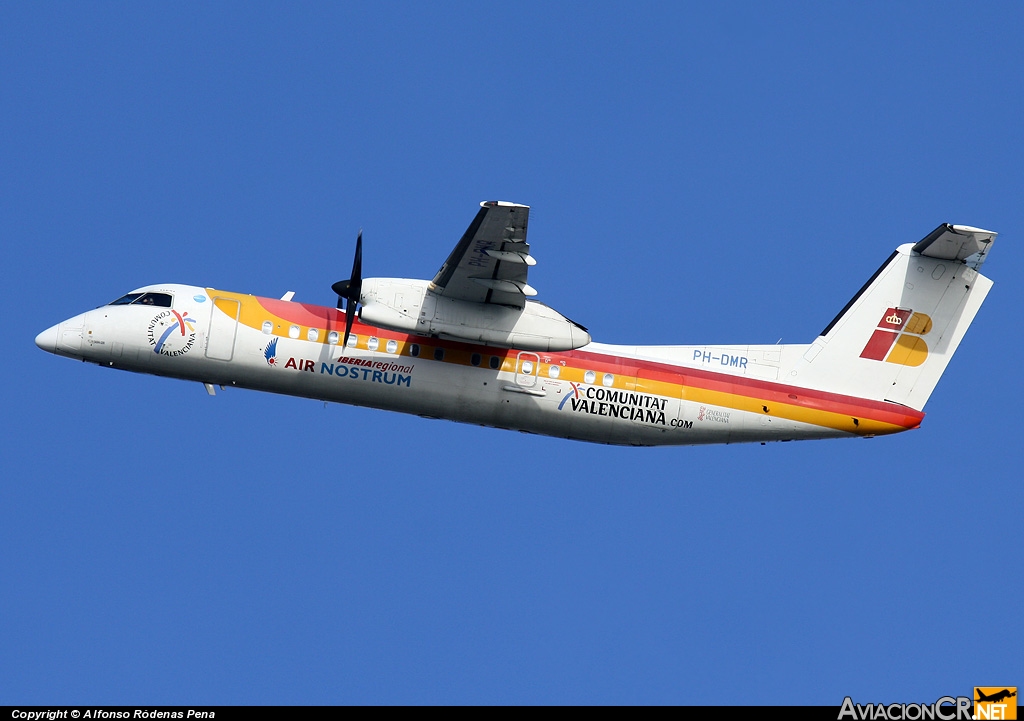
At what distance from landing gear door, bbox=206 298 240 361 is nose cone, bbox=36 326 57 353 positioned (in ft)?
9.14

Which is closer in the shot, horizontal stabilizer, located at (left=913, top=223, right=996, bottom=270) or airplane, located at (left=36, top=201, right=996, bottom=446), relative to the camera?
airplane, located at (left=36, top=201, right=996, bottom=446)

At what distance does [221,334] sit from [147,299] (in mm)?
1600

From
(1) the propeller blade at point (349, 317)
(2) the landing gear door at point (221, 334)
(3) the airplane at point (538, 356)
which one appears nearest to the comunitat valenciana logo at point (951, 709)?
(3) the airplane at point (538, 356)

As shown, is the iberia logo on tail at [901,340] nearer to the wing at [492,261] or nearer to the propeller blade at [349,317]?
the wing at [492,261]

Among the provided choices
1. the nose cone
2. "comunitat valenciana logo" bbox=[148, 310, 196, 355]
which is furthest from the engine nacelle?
the nose cone

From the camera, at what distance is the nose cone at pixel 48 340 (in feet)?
70.5

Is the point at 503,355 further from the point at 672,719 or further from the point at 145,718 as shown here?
the point at 145,718

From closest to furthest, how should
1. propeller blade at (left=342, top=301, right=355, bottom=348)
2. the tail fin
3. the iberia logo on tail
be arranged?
propeller blade at (left=342, top=301, right=355, bottom=348)
the tail fin
the iberia logo on tail

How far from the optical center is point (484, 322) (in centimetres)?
2086

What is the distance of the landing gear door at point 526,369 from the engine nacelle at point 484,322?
0.91m

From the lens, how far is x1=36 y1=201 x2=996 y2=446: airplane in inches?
822

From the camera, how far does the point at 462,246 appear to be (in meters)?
19.6

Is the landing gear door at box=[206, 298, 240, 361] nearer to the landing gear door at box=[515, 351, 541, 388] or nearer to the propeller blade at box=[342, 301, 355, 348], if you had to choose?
the propeller blade at box=[342, 301, 355, 348]

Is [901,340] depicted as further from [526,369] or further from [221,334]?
[221,334]
